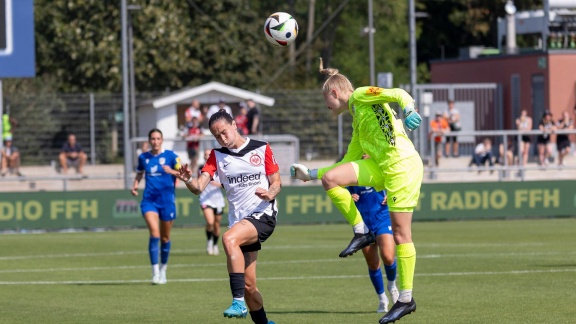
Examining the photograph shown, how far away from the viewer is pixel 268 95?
42.6 m

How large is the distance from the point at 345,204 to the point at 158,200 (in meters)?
6.53

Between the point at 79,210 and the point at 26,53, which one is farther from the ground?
the point at 26,53

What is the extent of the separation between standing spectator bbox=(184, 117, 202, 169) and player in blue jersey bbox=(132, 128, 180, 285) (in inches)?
356

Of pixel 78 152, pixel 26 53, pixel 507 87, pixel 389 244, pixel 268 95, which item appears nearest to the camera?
pixel 389 244

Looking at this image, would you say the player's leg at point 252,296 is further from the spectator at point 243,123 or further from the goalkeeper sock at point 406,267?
the spectator at point 243,123

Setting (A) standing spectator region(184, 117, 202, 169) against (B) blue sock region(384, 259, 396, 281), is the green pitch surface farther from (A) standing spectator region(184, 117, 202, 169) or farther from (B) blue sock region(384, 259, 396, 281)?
(A) standing spectator region(184, 117, 202, 169)

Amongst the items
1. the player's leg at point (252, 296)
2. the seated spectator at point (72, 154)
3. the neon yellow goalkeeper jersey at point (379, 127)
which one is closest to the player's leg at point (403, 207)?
the neon yellow goalkeeper jersey at point (379, 127)

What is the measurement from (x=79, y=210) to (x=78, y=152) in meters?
6.56

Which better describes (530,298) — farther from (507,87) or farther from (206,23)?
(206,23)

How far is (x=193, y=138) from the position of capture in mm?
34156

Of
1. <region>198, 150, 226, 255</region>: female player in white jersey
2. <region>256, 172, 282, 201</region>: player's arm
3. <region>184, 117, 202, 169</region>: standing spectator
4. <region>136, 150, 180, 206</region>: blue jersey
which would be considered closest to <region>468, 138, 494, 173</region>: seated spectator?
<region>184, 117, 202, 169</region>: standing spectator

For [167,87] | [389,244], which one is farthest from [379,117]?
[167,87]

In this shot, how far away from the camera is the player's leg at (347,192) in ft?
40.2

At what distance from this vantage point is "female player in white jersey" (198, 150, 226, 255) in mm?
24141
